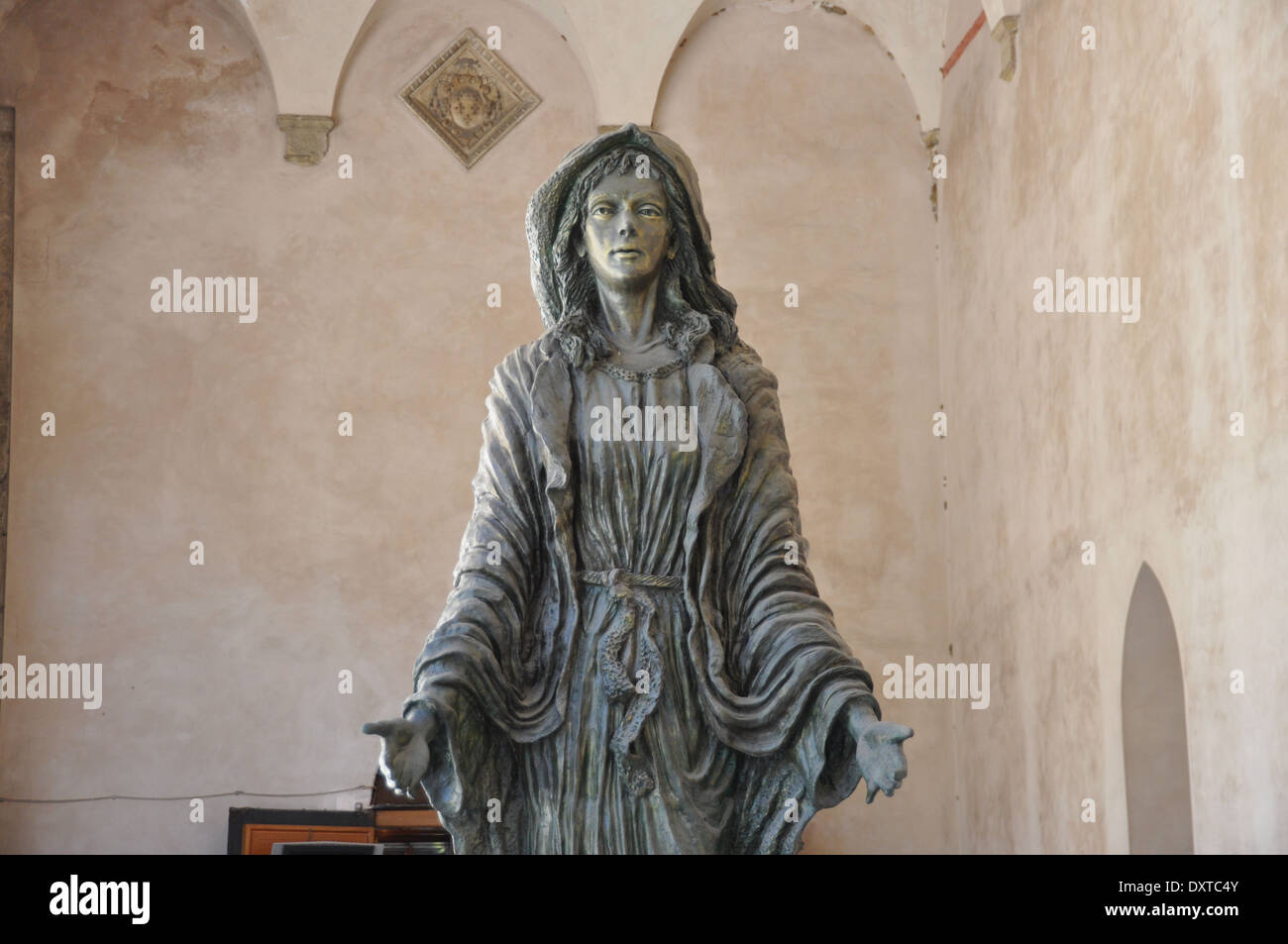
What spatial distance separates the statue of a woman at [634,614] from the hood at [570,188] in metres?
0.01

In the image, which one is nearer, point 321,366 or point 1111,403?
point 1111,403

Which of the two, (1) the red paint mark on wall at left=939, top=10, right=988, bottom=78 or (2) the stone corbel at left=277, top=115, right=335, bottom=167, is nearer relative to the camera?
(1) the red paint mark on wall at left=939, top=10, right=988, bottom=78

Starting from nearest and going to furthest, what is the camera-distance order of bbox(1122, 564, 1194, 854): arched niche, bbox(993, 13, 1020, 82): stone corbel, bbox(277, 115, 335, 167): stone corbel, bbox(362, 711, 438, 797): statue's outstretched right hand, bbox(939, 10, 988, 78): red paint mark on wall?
bbox(362, 711, 438, 797): statue's outstretched right hand < bbox(1122, 564, 1194, 854): arched niche < bbox(993, 13, 1020, 82): stone corbel < bbox(939, 10, 988, 78): red paint mark on wall < bbox(277, 115, 335, 167): stone corbel

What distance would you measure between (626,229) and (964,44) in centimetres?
807

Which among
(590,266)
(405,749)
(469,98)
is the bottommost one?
(405,749)

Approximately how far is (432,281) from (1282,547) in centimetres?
666

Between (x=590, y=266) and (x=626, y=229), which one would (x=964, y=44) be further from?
(x=626, y=229)

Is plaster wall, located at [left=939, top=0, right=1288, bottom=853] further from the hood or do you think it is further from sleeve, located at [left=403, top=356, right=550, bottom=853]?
sleeve, located at [left=403, top=356, right=550, bottom=853]

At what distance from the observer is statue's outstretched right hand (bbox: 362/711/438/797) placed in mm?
3199

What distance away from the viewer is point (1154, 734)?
8.43 metres

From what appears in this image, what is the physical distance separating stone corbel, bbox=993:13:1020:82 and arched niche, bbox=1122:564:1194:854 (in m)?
3.59

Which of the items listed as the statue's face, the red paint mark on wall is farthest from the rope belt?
the red paint mark on wall

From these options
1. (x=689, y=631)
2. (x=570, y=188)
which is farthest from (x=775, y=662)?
(x=570, y=188)
